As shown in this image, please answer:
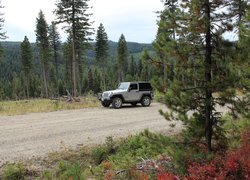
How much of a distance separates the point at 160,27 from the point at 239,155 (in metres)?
2.70

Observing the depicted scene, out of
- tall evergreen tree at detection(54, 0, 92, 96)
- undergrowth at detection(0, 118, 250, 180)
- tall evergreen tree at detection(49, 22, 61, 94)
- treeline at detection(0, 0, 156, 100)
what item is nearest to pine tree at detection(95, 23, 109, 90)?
treeline at detection(0, 0, 156, 100)

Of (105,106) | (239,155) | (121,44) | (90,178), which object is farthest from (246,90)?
(121,44)

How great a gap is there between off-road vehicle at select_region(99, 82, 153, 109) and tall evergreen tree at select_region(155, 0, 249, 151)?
1704cm

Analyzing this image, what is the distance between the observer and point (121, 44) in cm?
7675

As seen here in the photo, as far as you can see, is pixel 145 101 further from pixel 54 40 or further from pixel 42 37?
pixel 54 40

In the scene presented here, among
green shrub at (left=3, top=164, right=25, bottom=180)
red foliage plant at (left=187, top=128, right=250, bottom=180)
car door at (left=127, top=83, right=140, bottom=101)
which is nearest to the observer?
red foliage plant at (left=187, top=128, right=250, bottom=180)

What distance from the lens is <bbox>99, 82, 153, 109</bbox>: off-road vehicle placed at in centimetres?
2356

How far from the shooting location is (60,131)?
13.6m

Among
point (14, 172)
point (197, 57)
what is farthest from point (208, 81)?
point (14, 172)

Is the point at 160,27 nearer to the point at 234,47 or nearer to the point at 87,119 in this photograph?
the point at 234,47

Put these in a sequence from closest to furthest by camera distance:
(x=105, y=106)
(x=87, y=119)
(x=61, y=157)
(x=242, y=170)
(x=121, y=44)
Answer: (x=242, y=170) < (x=61, y=157) < (x=87, y=119) < (x=105, y=106) < (x=121, y=44)

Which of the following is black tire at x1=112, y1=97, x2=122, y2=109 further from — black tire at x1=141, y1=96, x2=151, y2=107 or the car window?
black tire at x1=141, y1=96, x2=151, y2=107

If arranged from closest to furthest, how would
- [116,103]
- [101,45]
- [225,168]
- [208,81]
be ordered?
[225,168]
[208,81]
[116,103]
[101,45]

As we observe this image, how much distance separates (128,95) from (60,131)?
10.8 metres
